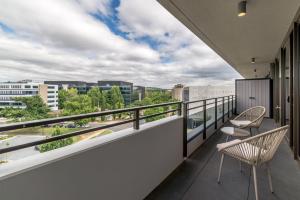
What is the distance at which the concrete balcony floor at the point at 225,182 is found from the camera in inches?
70.7

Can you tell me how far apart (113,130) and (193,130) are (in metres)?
1.97

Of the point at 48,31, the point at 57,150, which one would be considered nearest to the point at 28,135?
the point at 57,150

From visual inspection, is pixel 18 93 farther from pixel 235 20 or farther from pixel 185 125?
pixel 235 20

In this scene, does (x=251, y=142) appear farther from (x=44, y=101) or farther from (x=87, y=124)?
(x=44, y=101)

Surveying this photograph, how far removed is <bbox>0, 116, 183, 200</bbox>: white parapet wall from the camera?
85cm

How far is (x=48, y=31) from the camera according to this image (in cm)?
441

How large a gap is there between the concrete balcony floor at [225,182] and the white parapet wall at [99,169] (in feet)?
0.62

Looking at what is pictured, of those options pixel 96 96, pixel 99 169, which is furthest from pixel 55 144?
pixel 96 96

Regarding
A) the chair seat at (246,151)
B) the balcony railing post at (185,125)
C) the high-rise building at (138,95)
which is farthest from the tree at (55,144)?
the balcony railing post at (185,125)

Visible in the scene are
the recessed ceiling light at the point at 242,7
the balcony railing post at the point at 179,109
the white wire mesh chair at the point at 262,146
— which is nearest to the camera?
the white wire mesh chair at the point at 262,146

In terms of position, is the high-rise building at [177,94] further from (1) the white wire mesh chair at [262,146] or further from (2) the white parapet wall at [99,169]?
(1) the white wire mesh chair at [262,146]

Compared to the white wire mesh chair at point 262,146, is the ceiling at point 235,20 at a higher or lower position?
higher

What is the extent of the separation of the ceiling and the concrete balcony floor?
2.26 meters

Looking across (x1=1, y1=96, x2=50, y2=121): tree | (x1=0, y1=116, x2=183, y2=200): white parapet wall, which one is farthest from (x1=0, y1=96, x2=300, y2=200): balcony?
(x1=1, y1=96, x2=50, y2=121): tree
